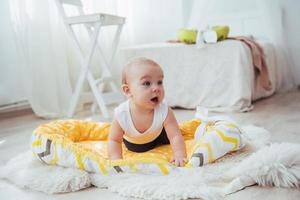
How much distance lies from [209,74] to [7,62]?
114cm

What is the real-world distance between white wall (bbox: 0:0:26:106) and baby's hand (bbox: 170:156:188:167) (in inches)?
54.9

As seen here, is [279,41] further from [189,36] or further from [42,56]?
[42,56]

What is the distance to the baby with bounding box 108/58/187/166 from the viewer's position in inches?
40.8

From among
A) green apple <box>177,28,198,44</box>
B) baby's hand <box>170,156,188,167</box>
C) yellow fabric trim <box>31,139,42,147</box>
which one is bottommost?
baby's hand <box>170,156,188,167</box>

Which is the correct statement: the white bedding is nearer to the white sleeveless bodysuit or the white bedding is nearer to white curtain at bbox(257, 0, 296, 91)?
white curtain at bbox(257, 0, 296, 91)

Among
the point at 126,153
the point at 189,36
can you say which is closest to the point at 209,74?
the point at 189,36

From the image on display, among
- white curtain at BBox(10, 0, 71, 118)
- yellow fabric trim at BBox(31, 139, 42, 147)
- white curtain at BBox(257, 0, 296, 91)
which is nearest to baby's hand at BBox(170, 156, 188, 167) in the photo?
yellow fabric trim at BBox(31, 139, 42, 147)

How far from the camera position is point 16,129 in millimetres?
1793

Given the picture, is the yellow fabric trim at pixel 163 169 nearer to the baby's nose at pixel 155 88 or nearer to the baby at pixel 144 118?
the baby at pixel 144 118

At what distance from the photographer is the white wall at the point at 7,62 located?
204 cm

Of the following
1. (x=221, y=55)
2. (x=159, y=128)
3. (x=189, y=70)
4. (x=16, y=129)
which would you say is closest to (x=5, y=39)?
(x=16, y=129)

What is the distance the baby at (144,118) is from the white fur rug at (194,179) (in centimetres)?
12

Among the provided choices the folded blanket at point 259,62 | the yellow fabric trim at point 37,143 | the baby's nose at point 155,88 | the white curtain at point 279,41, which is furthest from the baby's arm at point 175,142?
the white curtain at point 279,41

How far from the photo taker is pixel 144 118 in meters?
1.11
